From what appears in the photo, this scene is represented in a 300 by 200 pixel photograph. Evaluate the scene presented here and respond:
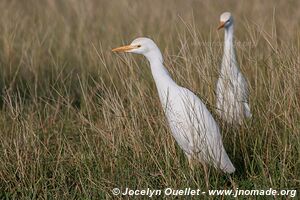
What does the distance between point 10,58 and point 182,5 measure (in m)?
3.86

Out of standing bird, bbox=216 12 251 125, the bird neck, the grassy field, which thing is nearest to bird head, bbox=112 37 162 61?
the grassy field

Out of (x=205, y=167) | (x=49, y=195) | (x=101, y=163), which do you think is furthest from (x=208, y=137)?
(x=49, y=195)

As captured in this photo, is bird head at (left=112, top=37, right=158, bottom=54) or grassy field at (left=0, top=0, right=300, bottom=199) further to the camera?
bird head at (left=112, top=37, right=158, bottom=54)

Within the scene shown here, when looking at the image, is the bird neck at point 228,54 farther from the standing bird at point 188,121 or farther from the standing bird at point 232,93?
the standing bird at point 188,121

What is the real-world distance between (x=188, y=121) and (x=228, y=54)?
55.0 inches

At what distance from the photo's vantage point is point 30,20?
941 cm

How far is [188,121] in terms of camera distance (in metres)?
4.55

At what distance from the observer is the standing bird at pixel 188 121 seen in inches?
173

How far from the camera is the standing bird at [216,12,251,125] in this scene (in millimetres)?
4801

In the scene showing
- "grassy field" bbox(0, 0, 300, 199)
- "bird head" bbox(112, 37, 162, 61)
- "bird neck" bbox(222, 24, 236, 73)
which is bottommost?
"grassy field" bbox(0, 0, 300, 199)

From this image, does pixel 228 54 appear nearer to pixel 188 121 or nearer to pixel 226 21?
pixel 226 21

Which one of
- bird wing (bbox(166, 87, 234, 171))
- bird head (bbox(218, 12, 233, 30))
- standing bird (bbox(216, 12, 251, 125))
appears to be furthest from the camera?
bird head (bbox(218, 12, 233, 30))

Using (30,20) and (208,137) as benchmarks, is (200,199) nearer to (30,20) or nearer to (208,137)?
(208,137)

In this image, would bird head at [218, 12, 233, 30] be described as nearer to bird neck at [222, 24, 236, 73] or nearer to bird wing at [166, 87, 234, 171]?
bird neck at [222, 24, 236, 73]
